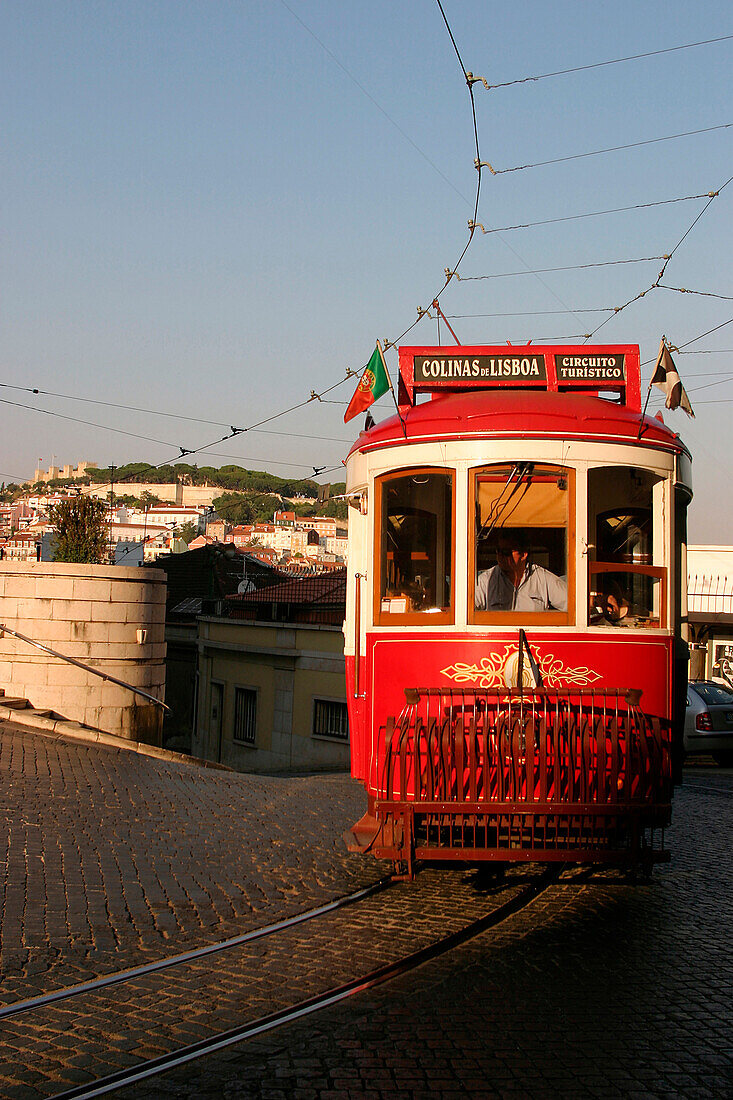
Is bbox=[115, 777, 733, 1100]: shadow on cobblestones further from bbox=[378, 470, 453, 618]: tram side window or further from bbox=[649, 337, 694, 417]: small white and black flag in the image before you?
bbox=[649, 337, 694, 417]: small white and black flag

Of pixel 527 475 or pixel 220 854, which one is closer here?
pixel 527 475

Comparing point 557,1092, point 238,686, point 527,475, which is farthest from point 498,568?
point 238,686

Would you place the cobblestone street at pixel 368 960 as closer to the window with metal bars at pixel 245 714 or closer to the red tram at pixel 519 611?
the red tram at pixel 519 611

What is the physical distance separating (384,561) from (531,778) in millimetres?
1959

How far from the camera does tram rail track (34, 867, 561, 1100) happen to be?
4.18 meters

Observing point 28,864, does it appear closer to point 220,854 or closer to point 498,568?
point 220,854

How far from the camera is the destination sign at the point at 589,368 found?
7.96m

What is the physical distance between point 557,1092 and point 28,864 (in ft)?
17.5

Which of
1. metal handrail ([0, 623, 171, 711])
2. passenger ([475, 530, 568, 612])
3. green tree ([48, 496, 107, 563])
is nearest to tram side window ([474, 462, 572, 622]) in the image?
passenger ([475, 530, 568, 612])

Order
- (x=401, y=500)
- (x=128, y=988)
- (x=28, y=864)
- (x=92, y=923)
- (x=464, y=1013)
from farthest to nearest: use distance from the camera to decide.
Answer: (x=28, y=864) < (x=401, y=500) < (x=92, y=923) < (x=128, y=988) < (x=464, y=1013)

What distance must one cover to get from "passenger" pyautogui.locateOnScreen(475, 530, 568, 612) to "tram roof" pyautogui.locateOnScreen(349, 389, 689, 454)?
70 cm

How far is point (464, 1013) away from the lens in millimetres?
4988

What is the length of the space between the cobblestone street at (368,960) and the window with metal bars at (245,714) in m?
18.4

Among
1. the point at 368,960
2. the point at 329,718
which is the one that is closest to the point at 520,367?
the point at 368,960
